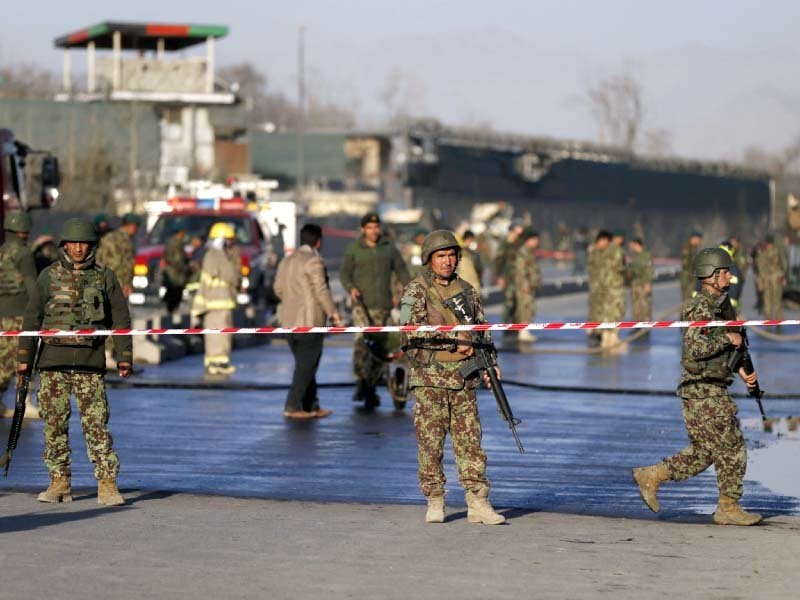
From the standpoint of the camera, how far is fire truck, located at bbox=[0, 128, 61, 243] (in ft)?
79.3

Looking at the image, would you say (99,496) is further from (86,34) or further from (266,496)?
(86,34)

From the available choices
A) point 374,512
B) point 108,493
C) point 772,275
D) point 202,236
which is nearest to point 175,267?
point 202,236

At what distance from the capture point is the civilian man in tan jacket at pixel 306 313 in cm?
1659

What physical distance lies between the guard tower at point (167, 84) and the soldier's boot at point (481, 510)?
70.3 meters

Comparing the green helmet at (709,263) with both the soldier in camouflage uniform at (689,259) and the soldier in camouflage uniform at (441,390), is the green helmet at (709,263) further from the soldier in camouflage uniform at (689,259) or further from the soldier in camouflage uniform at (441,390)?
the soldier in camouflage uniform at (689,259)

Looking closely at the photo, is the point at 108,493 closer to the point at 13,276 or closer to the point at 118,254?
the point at 13,276

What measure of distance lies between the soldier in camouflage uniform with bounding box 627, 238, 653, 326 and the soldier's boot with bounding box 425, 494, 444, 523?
19.6 meters

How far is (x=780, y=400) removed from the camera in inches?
738

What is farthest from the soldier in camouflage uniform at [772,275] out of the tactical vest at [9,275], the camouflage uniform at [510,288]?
the tactical vest at [9,275]

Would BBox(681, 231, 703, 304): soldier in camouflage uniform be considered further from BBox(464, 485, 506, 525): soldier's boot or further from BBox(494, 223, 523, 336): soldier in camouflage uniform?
BBox(464, 485, 506, 525): soldier's boot

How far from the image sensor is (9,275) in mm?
15758

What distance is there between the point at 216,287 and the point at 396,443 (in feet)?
23.2

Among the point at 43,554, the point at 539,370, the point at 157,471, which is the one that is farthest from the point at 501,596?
the point at 539,370

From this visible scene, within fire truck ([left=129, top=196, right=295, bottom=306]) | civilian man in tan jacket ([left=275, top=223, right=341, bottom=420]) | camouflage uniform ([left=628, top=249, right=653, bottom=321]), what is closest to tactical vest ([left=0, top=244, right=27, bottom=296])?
civilian man in tan jacket ([left=275, top=223, right=341, bottom=420])
